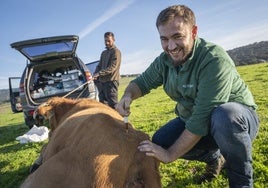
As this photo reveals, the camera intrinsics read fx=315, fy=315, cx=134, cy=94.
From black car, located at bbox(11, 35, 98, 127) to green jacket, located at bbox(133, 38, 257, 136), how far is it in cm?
405

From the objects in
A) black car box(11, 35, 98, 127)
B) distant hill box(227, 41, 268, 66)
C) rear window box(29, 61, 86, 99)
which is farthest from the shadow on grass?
distant hill box(227, 41, 268, 66)

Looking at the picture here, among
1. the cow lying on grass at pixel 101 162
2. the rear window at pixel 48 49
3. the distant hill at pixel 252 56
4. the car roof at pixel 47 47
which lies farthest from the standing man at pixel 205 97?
the distant hill at pixel 252 56

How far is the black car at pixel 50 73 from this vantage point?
800 centimetres

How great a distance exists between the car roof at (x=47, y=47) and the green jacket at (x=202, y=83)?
4.86 meters

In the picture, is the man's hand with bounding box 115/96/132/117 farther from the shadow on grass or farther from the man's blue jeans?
the shadow on grass

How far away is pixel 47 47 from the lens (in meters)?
8.11

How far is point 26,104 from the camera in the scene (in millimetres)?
8750

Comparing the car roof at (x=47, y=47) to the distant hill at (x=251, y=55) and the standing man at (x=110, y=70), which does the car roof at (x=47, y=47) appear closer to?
the standing man at (x=110, y=70)

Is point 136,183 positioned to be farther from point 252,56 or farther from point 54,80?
point 252,56

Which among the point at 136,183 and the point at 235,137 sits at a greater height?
the point at 235,137

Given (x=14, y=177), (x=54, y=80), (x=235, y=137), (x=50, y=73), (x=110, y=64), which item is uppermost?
(x=110, y=64)

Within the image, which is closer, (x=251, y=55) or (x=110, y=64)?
(x=110, y=64)

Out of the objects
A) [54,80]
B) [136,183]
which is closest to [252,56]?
[54,80]

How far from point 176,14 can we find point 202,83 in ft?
2.26
